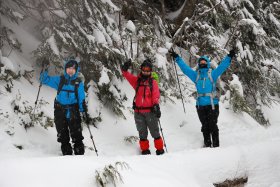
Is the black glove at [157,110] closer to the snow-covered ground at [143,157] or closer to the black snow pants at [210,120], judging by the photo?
the snow-covered ground at [143,157]

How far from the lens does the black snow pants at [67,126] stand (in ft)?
24.8

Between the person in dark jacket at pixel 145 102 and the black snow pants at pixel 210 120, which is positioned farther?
the black snow pants at pixel 210 120

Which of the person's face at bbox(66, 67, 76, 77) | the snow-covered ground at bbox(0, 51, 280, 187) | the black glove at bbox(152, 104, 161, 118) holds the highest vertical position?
the person's face at bbox(66, 67, 76, 77)

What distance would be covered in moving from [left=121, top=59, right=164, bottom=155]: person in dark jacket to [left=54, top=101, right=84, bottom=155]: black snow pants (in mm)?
1505

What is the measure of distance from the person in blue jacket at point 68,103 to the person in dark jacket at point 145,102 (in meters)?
1.36

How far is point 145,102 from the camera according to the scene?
827cm

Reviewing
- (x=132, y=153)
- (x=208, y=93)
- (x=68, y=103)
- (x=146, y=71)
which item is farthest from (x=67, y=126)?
(x=208, y=93)

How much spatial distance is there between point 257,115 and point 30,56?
8.10 metres

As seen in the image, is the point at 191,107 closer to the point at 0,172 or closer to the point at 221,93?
the point at 221,93

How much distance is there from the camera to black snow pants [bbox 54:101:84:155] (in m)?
7.57

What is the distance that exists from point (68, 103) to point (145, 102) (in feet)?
→ 6.04

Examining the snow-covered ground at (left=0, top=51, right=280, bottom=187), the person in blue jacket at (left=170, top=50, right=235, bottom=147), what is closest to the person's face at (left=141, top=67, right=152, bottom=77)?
the person in blue jacket at (left=170, top=50, right=235, bottom=147)

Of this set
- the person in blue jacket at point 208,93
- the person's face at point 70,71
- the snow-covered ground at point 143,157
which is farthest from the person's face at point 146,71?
the snow-covered ground at point 143,157

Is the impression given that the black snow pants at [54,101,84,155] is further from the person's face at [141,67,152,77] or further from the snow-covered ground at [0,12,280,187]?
the person's face at [141,67,152,77]
